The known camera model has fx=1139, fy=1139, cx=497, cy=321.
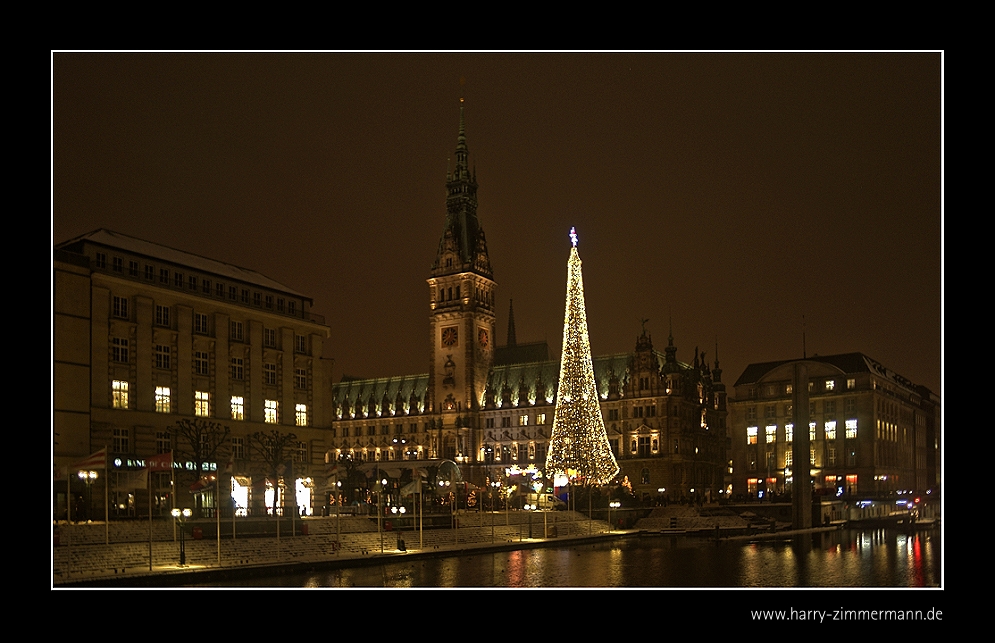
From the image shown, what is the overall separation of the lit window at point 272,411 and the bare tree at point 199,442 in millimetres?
4261

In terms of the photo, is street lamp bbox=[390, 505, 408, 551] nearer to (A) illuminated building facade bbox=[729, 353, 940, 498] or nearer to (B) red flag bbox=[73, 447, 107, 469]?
(B) red flag bbox=[73, 447, 107, 469]

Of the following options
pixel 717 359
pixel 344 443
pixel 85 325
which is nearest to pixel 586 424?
pixel 85 325

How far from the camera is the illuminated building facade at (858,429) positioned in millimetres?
105375

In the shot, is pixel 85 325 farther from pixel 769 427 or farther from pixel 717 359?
pixel 717 359

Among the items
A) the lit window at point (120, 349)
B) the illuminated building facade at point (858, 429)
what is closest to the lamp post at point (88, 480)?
the lit window at point (120, 349)

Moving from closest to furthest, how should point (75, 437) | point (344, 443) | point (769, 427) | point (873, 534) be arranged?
point (75, 437) < point (873, 534) < point (769, 427) < point (344, 443)

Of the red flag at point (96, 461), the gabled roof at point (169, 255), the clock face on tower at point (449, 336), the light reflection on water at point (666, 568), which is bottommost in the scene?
the light reflection on water at point (666, 568)

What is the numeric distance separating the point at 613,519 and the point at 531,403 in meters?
61.6

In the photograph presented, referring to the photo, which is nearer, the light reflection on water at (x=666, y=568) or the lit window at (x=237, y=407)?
the light reflection on water at (x=666, y=568)

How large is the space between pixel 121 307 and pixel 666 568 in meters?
33.4

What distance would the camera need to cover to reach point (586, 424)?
253 ft

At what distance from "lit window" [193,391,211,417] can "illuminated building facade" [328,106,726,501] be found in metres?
62.7

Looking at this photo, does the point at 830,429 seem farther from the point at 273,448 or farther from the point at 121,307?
the point at 121,307

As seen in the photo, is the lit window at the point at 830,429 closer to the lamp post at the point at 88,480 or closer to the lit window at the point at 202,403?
the lit window at the point at 202,403
